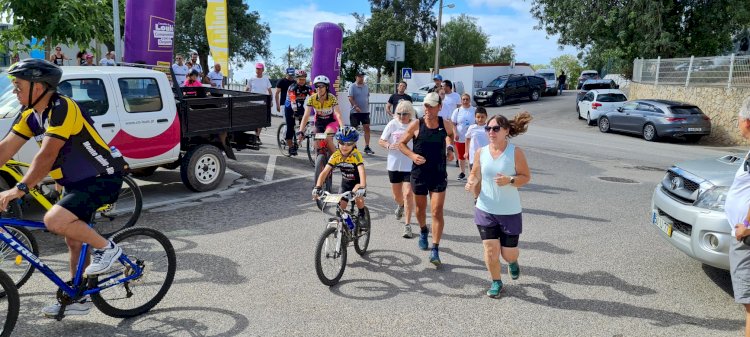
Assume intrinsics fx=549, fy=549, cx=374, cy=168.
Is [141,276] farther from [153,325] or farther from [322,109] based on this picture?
[322,109]

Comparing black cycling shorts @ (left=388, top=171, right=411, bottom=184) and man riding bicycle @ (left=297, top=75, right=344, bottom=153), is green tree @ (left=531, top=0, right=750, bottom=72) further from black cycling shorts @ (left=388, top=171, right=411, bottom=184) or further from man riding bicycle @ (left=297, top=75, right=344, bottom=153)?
black cycling shorts @ (left=388, top=171, right=411, bottom=184)

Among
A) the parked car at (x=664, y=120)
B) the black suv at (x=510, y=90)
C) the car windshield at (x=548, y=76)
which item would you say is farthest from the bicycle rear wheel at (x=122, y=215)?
the car windshield at (x=548, y=76)

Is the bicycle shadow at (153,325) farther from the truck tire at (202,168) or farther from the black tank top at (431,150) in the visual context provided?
the truck tire at (202,168)

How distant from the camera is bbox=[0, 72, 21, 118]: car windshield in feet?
21.4

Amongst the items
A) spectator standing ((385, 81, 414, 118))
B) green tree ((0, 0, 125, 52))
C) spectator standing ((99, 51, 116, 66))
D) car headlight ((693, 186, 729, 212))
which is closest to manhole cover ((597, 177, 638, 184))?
spectator standing ((385, 81, 414, 118))

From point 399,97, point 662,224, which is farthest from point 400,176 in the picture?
point 399,97

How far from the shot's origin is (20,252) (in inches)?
150

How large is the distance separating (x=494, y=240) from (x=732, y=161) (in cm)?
265

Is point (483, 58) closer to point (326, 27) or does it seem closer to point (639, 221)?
point (326, 27)

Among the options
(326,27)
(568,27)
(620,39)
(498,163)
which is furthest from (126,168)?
(568,27)

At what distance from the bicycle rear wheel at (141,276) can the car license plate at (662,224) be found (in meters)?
4.49

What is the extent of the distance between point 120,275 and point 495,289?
307cm

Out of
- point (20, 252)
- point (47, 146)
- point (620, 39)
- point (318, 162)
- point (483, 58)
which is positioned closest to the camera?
point (47, 146)

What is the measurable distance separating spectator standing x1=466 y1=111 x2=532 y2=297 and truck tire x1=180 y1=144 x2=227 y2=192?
5.10 metres
